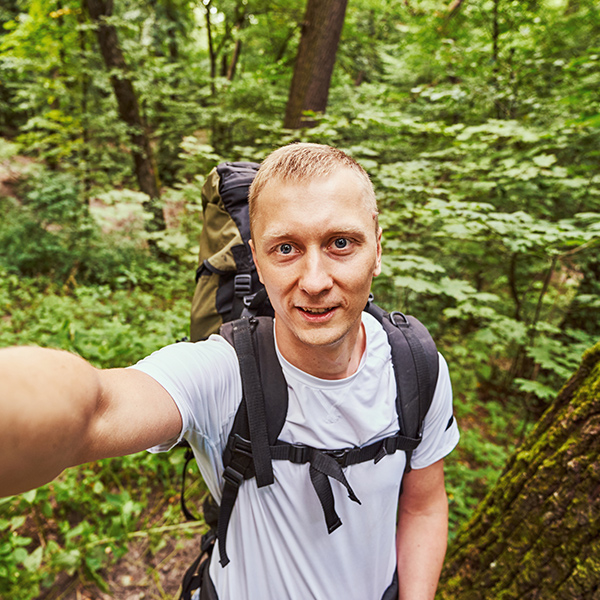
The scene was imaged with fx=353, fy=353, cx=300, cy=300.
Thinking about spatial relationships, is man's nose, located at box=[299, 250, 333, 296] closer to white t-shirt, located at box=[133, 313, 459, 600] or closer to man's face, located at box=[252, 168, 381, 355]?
man's face, located at box=[252, 168, 381, 355]

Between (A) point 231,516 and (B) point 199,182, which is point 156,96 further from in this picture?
(A) point 231,516

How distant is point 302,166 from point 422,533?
1.47 metres

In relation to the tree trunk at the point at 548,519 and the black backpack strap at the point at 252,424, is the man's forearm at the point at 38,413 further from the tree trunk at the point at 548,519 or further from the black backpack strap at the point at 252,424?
the tree trunk at the point at 548,519

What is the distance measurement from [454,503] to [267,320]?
3.01 meters

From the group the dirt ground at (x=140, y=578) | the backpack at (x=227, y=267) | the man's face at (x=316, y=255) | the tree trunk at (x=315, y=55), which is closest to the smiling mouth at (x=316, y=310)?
the man's face at (x=316, y=255)

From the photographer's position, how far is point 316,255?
1071mm

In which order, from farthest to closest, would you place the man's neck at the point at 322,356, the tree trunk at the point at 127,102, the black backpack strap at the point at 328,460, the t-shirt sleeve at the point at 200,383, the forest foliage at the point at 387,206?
the tree trunk at the point at 127,102 → the forest foliage at the point at 387,206 → the man's neck at the point at 322,356 → the black backpack strap at the point at 328,460 → the t-shirt sleeve at the point at 200,383

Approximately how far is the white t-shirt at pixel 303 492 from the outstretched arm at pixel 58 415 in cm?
21

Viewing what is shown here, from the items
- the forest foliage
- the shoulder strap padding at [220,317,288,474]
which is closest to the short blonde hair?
the shoulder strap padding at [220,317,288,474]

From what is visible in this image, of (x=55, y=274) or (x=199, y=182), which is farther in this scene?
(x=55, y=274)

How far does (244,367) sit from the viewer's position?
3.63 feet

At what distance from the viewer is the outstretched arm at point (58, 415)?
60cm

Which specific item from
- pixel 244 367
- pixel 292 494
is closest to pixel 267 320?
pixel 244 367

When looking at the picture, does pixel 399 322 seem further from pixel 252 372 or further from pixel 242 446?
pixel 242 446
